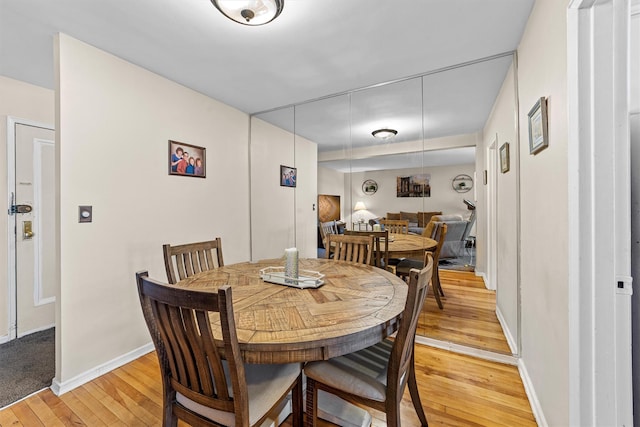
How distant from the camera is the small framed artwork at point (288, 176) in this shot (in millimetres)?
3580

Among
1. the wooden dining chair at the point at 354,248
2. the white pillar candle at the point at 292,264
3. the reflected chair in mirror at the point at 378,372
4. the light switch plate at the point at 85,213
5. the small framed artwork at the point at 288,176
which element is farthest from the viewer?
the small framed artwork at the point at 288,176

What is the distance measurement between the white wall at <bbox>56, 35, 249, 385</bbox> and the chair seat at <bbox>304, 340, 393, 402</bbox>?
1.74m

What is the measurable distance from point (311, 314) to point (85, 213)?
72.7 inches

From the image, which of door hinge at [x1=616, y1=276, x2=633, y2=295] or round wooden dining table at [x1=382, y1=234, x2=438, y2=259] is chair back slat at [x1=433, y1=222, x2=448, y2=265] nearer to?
round wooden dining table at [x1=382, y1=234, x2=438, y2=259]

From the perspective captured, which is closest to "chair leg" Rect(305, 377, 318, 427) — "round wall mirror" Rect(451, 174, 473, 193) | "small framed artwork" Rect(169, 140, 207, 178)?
"small framed artwork" Rect(169, 140, 207, 178)

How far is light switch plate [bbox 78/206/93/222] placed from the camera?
192cm

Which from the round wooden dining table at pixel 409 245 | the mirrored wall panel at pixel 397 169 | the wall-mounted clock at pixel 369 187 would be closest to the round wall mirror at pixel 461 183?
the mirrored wall panel at pixel 397 169

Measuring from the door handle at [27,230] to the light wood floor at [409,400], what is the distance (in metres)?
1.51

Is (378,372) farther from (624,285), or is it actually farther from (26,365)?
(26,365)

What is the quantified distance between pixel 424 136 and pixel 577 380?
2268mm

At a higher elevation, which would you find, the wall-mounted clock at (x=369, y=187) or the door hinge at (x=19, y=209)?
the wall-mounted clock at (x=369, y=187)

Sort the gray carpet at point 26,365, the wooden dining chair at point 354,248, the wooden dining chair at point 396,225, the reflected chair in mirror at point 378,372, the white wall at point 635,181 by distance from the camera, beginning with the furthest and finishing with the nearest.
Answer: the wooden dining chair at point 396,225, the wooden dining chair at point 354,248, the gray carpet at point 26,365, the reflected chair in mirror at point 378,372, the white wall at point 635,181

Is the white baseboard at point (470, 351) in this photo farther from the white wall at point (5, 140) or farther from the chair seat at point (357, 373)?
the white wall at point (5, 140)

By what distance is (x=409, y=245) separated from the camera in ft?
9.02
